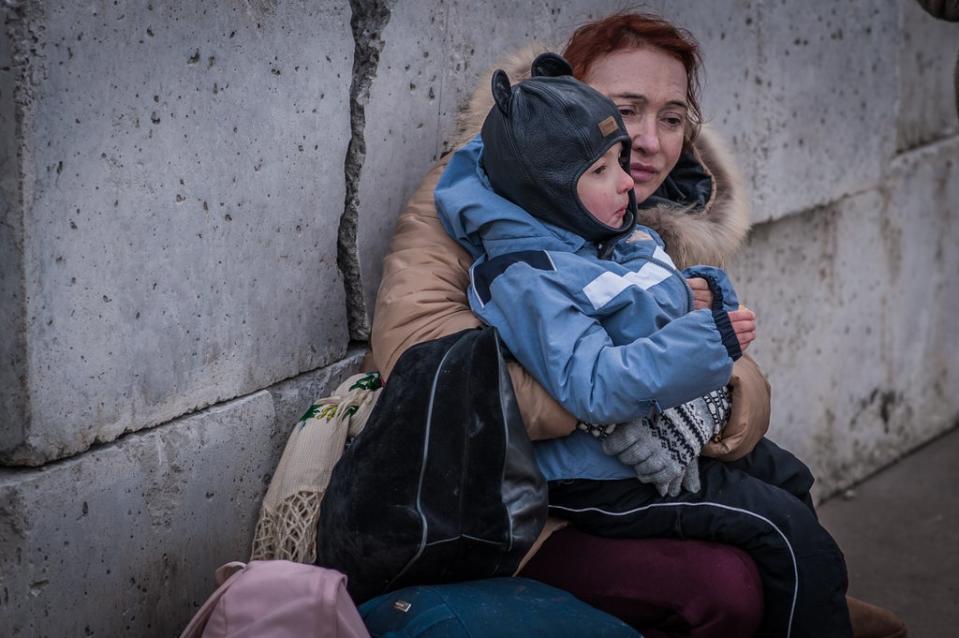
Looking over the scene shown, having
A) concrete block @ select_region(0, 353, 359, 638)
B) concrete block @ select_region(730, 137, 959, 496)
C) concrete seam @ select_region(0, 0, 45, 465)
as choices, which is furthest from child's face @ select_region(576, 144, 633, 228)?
concrete block @ select_region(730, 137, 959, 496)

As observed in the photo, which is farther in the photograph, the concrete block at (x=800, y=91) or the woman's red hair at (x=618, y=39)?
the concrete block at (x=800, y=91)

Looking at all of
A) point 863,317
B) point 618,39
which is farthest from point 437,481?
point 863,317

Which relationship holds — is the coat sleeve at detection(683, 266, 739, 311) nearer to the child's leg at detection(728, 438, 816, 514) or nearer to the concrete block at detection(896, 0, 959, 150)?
the child's leg at detection(728, 438, 816, 514)

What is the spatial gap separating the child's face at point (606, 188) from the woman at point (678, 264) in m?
0.29

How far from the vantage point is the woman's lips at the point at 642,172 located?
272 cm

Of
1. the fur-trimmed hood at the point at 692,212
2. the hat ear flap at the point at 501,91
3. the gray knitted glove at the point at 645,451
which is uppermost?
the hat ear flap at the point at 501,91

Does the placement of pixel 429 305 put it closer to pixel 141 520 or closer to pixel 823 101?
pixel 141 520

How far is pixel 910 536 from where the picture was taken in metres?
4.05

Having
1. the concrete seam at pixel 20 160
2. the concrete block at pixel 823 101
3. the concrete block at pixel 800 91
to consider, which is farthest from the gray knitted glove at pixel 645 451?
the concrete block at pixel 823 101

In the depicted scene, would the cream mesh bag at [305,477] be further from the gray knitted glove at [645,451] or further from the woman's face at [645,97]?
the woman's face at [645,97]

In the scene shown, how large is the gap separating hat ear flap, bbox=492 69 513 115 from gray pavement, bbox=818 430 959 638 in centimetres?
192

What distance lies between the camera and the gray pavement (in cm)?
357

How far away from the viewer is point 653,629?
238 centimetres

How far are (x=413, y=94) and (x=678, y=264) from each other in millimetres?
662
